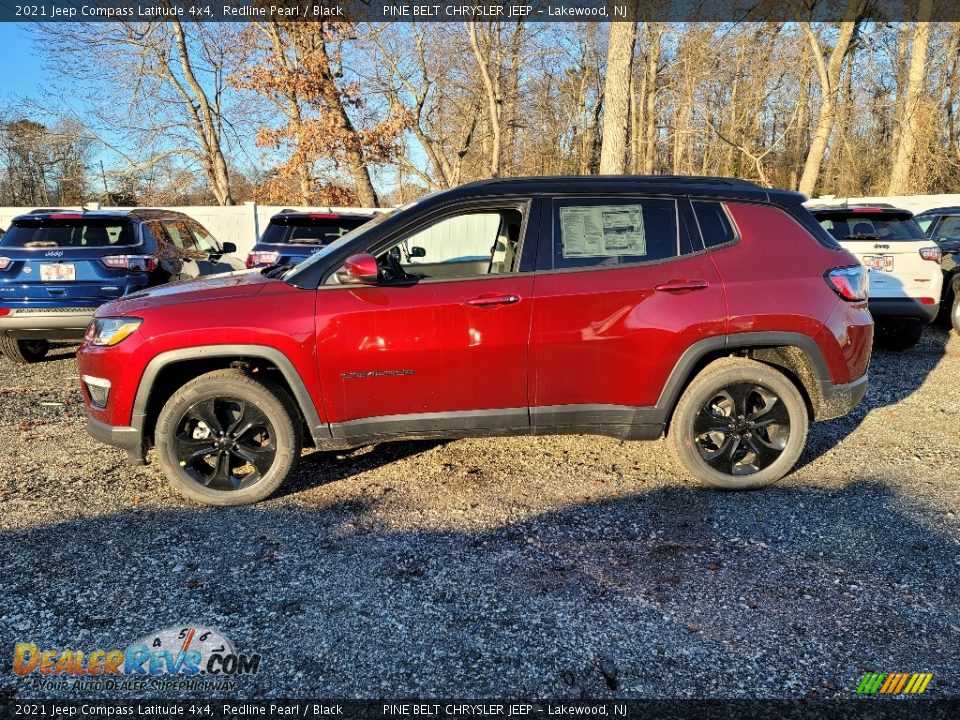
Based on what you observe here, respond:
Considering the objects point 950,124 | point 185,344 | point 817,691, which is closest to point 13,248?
point 185,344

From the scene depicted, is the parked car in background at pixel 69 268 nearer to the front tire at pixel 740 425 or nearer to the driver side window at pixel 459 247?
the driver side window at pixel 459 247

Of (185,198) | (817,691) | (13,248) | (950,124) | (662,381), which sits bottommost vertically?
(817,691)

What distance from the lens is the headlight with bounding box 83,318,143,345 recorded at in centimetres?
345

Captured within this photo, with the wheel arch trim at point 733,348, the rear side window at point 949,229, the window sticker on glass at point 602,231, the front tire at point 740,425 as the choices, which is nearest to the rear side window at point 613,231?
the window sticker on glass at point 602,231

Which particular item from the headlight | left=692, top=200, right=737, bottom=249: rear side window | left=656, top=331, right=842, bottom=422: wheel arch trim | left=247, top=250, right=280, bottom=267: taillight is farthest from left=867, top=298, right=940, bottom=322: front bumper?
the headlight

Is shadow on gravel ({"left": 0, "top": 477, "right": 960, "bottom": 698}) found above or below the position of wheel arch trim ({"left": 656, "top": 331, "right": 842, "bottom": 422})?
below

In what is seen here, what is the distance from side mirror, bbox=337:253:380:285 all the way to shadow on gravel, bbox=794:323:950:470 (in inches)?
121

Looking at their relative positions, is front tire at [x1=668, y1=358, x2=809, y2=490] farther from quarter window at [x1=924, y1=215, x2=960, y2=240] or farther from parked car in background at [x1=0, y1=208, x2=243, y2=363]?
quarter window at [x1=924, y1=215, x2=960, y2=240]

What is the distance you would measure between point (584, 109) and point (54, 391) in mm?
32154

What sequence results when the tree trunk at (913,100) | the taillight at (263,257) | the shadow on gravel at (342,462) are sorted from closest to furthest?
the shadow on gravel at (342,462)
the taillight at (263,257)
the tree trunk at (913,100)

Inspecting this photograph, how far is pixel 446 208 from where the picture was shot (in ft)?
12.0

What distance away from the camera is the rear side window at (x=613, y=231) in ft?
12.0

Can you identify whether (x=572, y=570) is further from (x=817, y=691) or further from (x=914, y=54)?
(x=914, y=54)

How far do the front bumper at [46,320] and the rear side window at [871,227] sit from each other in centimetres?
827
